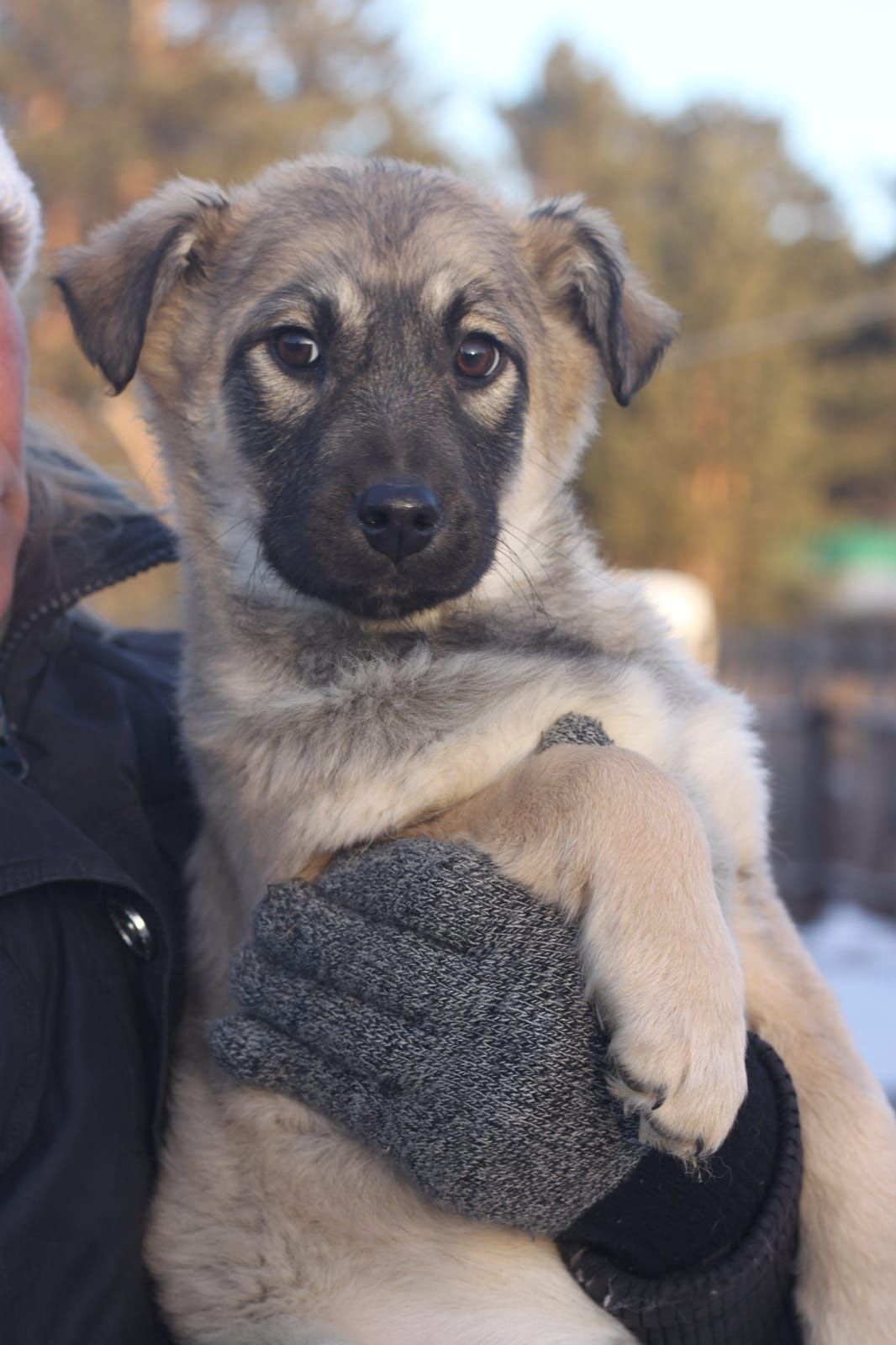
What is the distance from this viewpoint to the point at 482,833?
7.14 ft

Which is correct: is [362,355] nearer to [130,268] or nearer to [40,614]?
[130,268]

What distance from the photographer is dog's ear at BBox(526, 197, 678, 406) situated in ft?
9.71

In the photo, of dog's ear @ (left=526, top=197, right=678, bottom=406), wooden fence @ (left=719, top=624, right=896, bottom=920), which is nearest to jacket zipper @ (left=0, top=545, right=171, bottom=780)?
dog's ear @ (left=526, top=197, right=678, bottom=406)

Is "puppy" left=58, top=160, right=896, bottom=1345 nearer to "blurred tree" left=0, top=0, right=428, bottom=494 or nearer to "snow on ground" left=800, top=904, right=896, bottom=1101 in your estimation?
"snow on ground" left=800, top=904, right=896, bottom=1101

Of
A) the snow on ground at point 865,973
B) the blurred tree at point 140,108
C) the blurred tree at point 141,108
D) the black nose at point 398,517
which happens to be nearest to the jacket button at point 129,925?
the black nose at point 398,517

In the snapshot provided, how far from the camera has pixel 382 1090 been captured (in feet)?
6.86

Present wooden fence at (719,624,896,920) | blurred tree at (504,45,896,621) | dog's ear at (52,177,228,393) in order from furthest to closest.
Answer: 1. blurred tree at (504,45,896,621)
2. wooden fence at (719,624,896,920)
3. dog's ear at (52,177,228,393)

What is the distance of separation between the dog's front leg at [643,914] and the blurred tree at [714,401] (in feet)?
97.3

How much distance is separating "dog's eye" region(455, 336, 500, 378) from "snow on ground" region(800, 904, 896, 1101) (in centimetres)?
174

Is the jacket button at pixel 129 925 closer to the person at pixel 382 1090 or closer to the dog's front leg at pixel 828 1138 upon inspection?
the person at pixel 382 1090

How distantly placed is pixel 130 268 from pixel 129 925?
141 centimetres

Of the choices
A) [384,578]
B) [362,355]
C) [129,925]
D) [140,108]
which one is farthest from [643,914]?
[140,108]

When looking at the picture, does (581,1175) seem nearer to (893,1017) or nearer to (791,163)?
(893,1017)

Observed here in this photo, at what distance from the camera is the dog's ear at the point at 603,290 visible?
2.96 m
